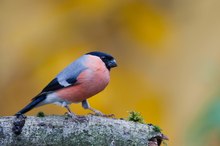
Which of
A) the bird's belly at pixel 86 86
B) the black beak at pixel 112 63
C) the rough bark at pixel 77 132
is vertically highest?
the black beak at pixel 112 63

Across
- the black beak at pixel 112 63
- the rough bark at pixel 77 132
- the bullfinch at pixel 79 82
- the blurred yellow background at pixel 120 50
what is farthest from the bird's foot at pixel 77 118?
the blurred yellow background at pixel 120 50

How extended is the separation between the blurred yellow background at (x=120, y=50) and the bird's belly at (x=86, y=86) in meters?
2.16

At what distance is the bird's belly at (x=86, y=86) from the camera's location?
15.4 feet

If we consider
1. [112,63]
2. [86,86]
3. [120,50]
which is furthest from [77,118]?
[120,50]

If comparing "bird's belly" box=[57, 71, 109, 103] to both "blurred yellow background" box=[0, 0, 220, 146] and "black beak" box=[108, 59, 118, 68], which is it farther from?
"blurred yellow background" box=[0, 0, 220, 146]

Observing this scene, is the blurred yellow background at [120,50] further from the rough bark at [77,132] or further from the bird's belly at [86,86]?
the rough bark at [77,132]

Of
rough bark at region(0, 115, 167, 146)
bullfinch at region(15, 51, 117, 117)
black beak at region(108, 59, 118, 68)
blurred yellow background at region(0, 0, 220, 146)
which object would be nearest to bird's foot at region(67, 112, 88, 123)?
rough bark at region(0, 115, 167, 146)

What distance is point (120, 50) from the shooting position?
7465 mm

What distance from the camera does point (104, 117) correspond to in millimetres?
4578

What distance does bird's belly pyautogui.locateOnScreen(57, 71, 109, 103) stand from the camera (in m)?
4.68

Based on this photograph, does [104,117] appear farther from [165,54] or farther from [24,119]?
[165,54]

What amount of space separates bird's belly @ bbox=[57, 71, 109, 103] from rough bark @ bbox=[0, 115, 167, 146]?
202mm

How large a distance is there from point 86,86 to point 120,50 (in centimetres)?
280

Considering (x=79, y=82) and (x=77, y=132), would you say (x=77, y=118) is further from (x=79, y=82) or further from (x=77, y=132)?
(x=79, y=82)
